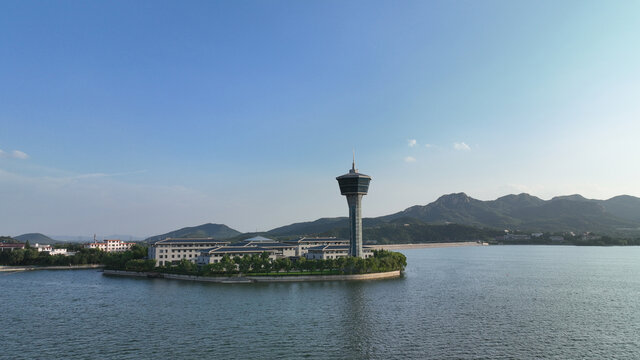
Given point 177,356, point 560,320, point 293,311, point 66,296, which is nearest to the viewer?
point 177,356

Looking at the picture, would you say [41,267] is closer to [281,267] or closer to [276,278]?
[281,267]

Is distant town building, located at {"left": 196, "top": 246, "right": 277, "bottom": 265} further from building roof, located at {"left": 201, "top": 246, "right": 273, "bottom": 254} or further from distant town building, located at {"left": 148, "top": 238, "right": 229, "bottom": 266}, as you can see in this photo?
distant town building, located at {"left": 148, "top": 238, "right": 229, "bottom": 266}

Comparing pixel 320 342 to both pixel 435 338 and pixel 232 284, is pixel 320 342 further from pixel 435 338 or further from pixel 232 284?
pixel 232 284

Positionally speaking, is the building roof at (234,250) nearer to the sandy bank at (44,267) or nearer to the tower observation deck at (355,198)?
the tower observation deck at (355,198)

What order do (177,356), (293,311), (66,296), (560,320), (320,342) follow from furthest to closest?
(66,296)
(293,311)
(560,320)
(320,342)
(177,356)

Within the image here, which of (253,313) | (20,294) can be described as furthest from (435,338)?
(20,294)

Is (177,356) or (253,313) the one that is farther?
(253,313)
